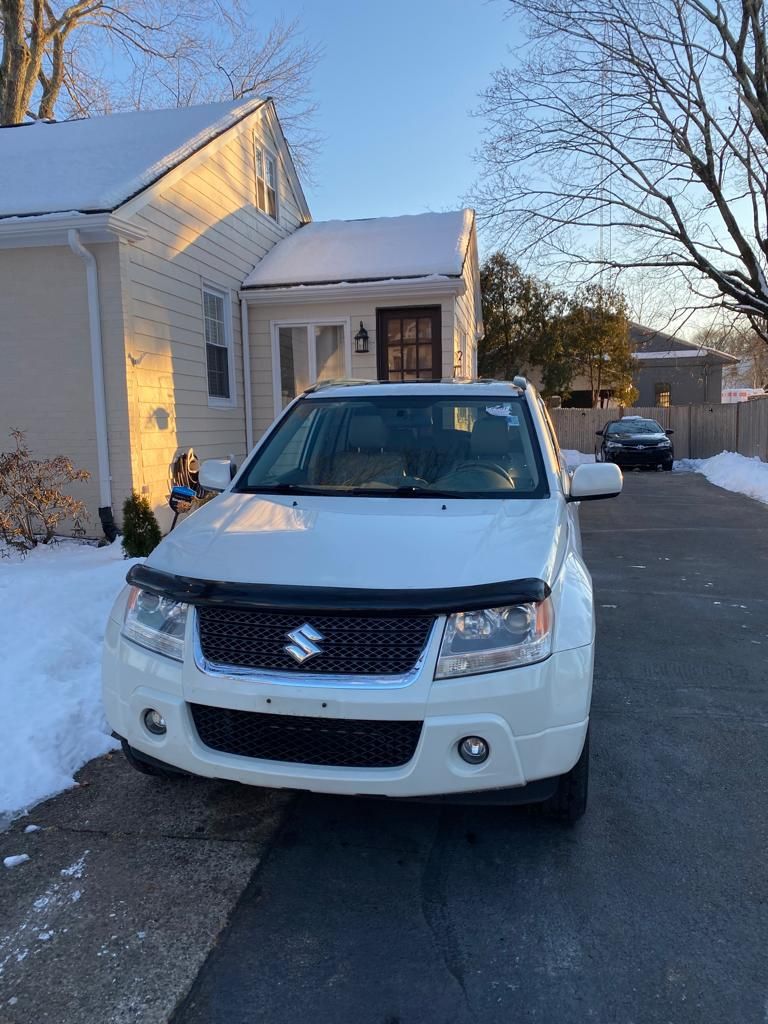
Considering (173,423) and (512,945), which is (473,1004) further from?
(173,423)

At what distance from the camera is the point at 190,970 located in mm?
2201

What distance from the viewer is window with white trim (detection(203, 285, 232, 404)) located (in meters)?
10.8

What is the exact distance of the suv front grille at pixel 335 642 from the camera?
2436 mm

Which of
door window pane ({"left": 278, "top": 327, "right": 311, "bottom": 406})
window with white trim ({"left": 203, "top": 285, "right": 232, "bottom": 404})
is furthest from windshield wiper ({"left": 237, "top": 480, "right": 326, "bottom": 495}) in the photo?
door window pane ({"left": 278, "top": 327, "right": 311, "bottom": 406})

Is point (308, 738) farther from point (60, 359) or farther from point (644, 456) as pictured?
point (644, 456)

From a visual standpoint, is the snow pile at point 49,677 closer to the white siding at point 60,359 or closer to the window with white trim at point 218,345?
the white siding at point 60,359

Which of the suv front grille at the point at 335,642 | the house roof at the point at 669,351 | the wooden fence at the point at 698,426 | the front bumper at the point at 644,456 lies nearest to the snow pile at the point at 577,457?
the wooden fence at the point at 698,426

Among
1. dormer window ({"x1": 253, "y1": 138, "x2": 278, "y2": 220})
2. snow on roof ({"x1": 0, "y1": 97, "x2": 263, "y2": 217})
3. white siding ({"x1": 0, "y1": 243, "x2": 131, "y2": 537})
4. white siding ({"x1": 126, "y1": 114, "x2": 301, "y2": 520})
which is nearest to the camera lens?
snow on roof ({"x1": 0, "y1": 97, "x2": 263, "y2": 217})

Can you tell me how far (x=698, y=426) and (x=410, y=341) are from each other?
16.2m

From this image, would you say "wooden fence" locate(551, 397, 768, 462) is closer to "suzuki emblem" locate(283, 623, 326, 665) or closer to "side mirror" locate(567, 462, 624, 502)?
"side mirror" locate(567, 462, 624, 502)

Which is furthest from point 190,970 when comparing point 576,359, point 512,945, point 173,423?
point 576,359

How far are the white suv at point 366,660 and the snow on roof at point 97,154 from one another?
6357 millimetres

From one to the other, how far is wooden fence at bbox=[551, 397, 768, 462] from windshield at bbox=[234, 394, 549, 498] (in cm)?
1613

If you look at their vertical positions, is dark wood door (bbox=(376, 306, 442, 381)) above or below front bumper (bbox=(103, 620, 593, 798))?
above
